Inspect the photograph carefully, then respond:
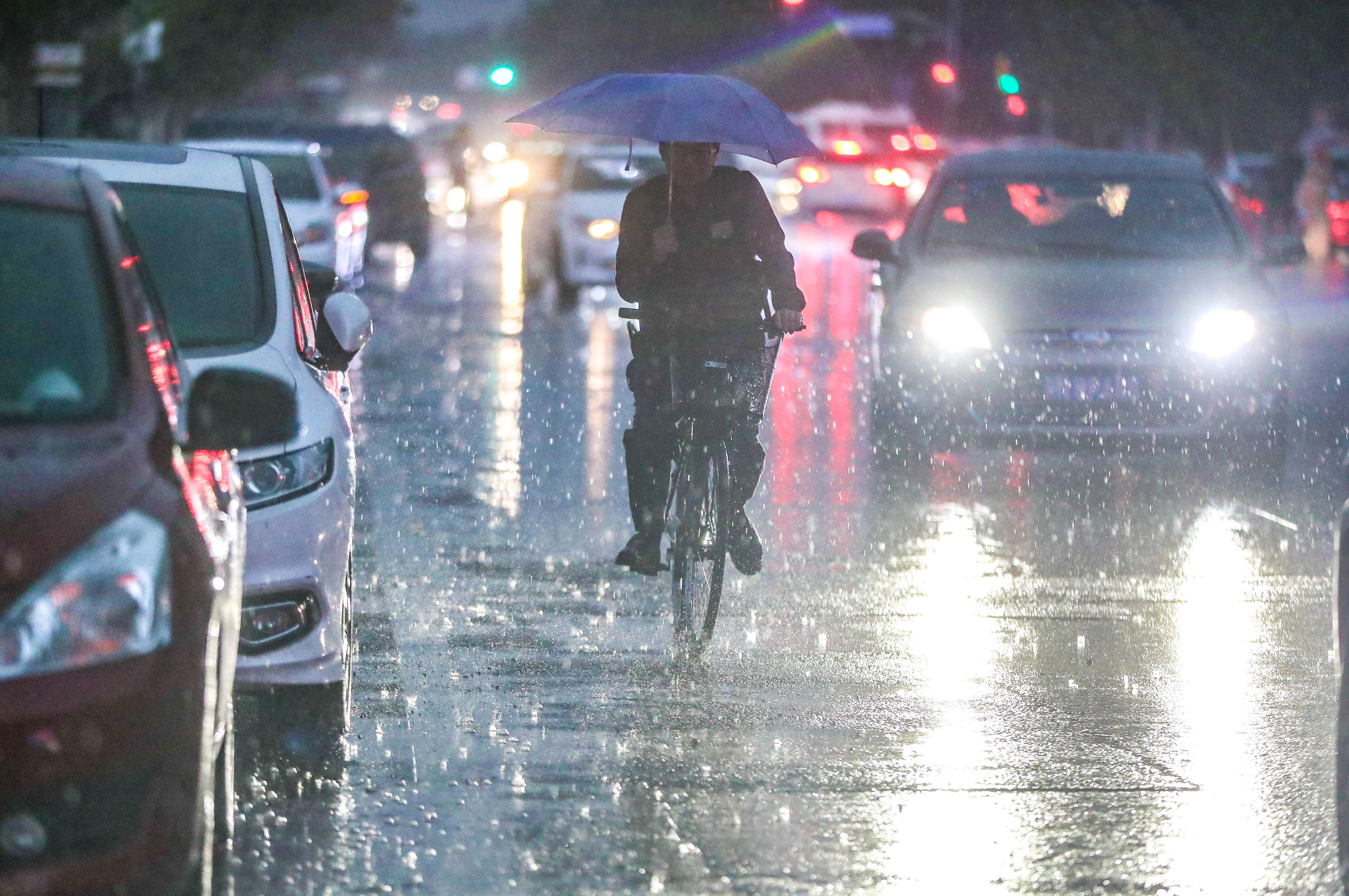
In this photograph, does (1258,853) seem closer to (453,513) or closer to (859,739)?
(859,739)

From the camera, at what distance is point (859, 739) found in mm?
6395

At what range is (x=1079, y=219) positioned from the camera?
12.5 meters

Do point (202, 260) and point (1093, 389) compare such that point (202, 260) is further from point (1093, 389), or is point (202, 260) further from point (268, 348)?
point (1093, 389)

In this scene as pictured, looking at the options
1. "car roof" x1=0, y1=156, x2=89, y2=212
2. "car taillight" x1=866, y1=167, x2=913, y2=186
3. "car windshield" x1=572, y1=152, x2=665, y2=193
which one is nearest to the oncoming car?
"car roof" x1=0, y1=156, x2=89, y2=212

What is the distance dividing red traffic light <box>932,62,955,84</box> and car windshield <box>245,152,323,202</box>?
2173cm

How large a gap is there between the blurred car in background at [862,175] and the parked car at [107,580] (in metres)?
38.3

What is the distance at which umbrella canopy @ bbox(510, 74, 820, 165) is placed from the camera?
25.7 ft

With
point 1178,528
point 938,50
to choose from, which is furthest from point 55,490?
point 938,50

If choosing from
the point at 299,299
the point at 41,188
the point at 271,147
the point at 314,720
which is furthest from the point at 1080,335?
the point at 271,147

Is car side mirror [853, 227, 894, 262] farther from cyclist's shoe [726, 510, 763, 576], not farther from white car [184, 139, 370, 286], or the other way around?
white car [184, 139, 370, 286]

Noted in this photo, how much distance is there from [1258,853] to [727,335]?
2.94 m

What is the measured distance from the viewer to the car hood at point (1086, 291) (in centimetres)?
1153

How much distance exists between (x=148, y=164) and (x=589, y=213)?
57.4ft

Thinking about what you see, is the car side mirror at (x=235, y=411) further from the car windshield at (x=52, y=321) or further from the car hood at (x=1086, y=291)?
the car hood at (x=1086, y=291)
